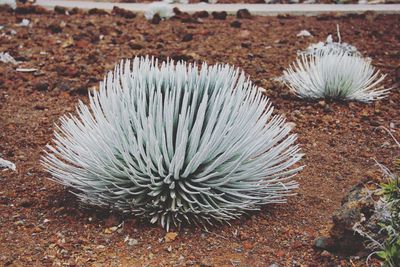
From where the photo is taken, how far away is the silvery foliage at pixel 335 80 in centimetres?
446

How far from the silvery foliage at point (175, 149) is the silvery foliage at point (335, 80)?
1666 millimetres

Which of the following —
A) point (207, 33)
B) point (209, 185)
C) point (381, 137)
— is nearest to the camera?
point (209, 185)

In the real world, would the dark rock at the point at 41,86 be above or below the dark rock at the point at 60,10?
below

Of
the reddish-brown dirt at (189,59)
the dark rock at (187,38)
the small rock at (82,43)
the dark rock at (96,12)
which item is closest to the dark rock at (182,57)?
the reddish-brown dirt at (189,59)

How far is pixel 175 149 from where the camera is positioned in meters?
2.75

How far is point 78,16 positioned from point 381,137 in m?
3.90

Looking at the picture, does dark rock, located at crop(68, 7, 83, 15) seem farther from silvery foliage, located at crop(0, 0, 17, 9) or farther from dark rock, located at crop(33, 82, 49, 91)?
dark rock, located at crop(33, 82, 49, 91)

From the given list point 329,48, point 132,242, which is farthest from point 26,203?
point 329,48

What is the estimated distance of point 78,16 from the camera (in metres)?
7.12

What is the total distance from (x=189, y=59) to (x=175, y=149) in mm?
2671

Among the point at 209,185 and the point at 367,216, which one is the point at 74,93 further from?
the point at 367,216

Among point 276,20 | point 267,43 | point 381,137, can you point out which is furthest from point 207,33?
point 381,137

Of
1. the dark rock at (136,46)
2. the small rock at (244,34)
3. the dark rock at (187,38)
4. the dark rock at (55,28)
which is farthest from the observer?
the dark rock at (55,28)

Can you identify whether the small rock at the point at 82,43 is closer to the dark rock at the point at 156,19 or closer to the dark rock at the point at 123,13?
the dark rock at the point at 156,19
